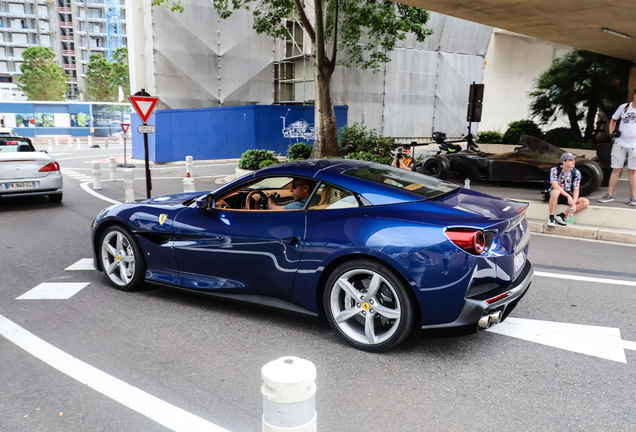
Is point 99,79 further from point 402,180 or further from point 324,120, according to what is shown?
point 402,180

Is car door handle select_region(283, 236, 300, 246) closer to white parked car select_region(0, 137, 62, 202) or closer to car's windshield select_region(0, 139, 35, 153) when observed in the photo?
white parked car select_region(0, 137, 62, 202)

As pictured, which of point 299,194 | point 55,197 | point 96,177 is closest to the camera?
point 299,194

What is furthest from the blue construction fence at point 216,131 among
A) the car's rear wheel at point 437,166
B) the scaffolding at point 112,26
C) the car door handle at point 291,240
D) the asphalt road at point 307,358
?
the scaffolding at point 112,26

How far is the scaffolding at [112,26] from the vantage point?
95.9 meters

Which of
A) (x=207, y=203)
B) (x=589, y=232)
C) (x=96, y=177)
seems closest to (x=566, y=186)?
(x=589, y=232)

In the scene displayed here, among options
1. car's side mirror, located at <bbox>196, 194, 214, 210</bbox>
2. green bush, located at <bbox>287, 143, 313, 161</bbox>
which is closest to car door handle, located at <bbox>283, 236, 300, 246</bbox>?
car's side mirror, located at <bbox>196, 194, 214, 210</bbox>

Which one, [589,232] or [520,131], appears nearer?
[589,232]

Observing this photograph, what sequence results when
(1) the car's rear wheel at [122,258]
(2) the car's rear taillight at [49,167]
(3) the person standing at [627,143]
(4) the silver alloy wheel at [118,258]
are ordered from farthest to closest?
(2) the car's rear taillight at [49,167] → (3) the person standing at [627,143] → (4) the silver alloy wheel at [118,258] → (1) the car's rear wheel at [122,258]

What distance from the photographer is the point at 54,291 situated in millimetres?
5160

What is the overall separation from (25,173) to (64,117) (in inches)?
1441

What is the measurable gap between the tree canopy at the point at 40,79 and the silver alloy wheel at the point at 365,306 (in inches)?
3027

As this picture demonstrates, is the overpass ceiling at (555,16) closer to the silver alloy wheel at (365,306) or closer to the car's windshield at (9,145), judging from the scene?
the silver alloy wheel at (365,306)

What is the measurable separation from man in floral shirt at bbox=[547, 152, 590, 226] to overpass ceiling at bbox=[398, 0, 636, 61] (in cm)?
433

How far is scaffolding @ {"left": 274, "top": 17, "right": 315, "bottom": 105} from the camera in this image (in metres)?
27.8
